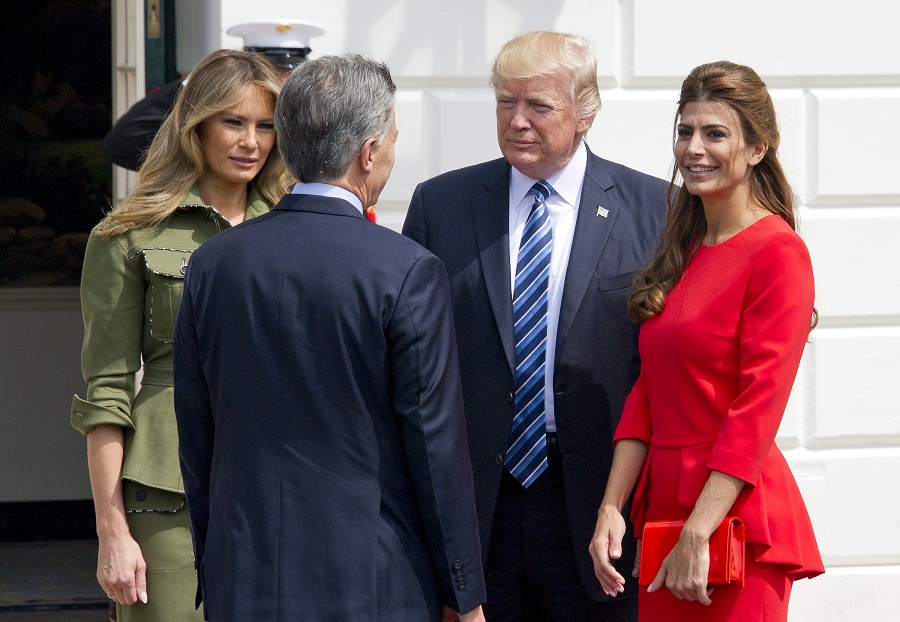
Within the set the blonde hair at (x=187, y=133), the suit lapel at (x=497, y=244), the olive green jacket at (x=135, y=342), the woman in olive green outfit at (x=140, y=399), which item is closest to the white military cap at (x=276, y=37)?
the blonde hair at (x=187, y=133)

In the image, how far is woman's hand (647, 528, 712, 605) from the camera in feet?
7.73

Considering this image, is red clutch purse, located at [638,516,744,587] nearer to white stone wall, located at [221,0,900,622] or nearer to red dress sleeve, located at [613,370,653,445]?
red dress sleeve, located at [613,370,653,445]

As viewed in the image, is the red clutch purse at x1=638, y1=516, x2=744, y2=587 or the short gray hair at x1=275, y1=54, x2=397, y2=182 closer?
the short gray hair at x1=275, y1=54, x2=397, y2=182

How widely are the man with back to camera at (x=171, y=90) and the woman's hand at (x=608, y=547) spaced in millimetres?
1510

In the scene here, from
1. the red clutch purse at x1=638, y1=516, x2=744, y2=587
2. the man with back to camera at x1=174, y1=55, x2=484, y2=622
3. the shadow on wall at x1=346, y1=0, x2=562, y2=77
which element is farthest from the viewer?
the shadow on wall at x1=346, y1=0, x2=562, y2=77

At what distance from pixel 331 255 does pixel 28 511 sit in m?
4.90

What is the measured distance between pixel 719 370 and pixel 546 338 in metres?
Result: 0.53

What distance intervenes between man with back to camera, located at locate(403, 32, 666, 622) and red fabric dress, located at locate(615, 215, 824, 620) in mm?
243

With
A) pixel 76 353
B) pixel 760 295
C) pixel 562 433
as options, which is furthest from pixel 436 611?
pixel 76 353

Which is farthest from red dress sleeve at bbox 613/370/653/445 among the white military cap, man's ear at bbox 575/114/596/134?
the white military cap

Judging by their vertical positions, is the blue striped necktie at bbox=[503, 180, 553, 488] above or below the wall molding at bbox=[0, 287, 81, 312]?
above

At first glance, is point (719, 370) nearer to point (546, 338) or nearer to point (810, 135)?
point (546, 338)

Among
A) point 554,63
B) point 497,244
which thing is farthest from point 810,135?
point 497,244

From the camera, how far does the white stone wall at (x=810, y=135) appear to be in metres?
4.02
